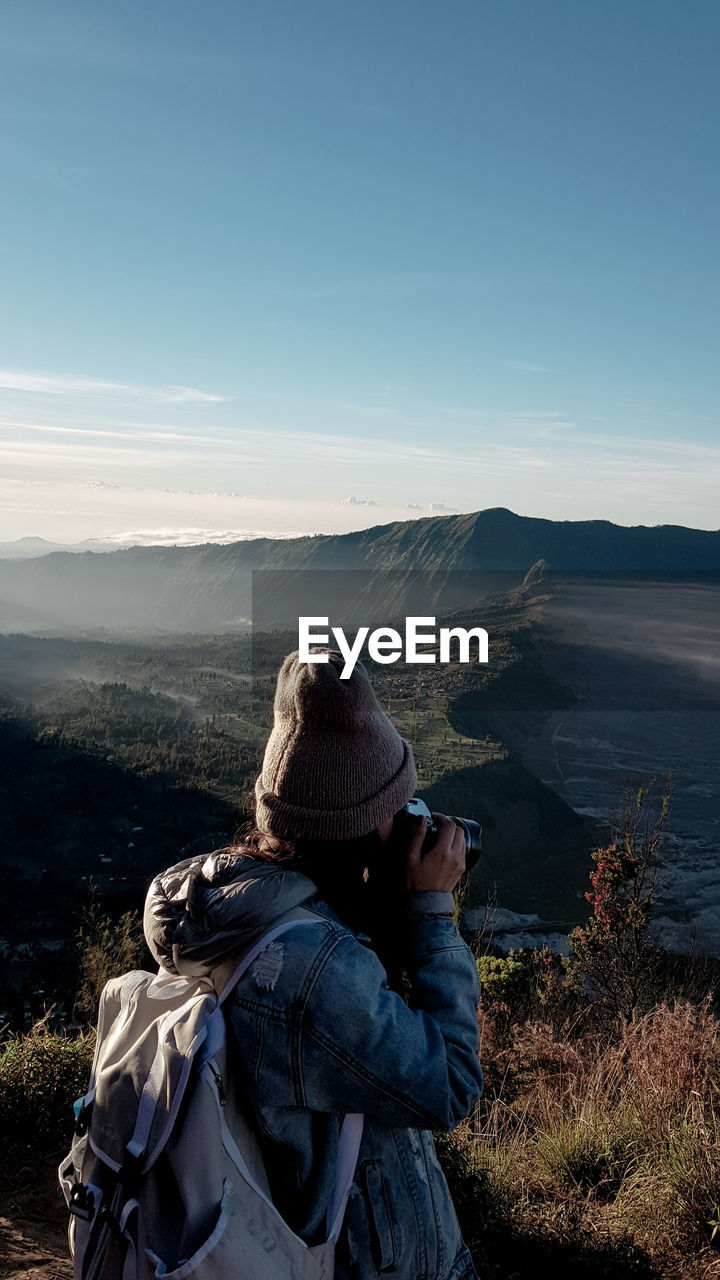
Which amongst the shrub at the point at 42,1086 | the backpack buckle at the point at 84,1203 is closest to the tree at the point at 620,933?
the shrub at the point at 42,1086

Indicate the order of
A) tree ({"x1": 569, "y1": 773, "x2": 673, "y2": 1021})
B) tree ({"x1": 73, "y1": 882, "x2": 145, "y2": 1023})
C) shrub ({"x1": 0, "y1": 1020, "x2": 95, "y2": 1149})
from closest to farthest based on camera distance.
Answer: shrub ({"x1": 0, "y1": 1020, "x2": 95, "y2": 1149})
tree ({"x1": 73, "y1": 882, "x2": 145, "y2": 1023})
tree ({"x1": 569, "y1": 773, "x2": 673, "y2": 1021})

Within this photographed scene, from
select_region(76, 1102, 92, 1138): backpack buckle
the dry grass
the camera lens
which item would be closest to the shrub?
the dry grass

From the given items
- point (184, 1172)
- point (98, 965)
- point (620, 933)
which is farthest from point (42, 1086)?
point (620, 933)

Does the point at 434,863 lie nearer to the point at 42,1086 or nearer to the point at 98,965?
the point at 42,1086

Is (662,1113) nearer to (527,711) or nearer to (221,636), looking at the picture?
(527,711)

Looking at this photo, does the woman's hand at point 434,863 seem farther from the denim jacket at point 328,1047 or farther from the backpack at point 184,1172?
the backpack at point 184,1172

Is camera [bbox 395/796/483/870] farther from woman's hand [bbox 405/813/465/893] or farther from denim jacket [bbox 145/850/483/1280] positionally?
denim jacket [bbox 145/850/483/1280]
